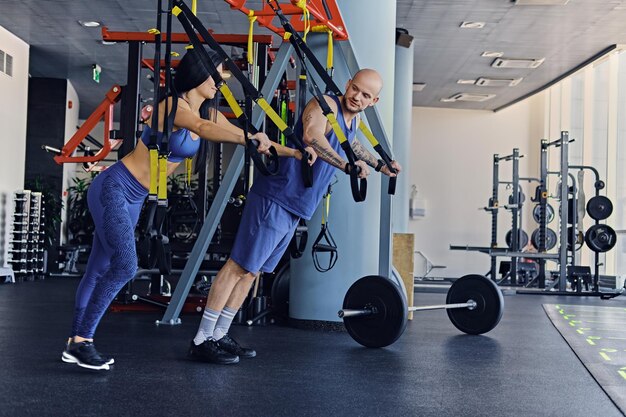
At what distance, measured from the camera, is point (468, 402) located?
2588mm

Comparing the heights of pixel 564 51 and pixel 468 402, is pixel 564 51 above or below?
above

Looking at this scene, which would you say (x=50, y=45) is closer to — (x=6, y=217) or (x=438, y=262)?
(x=6, y=217)

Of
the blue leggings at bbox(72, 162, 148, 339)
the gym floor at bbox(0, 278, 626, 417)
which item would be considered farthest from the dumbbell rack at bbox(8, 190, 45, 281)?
the blue leggings at bbox(72, 162, 148, 339)

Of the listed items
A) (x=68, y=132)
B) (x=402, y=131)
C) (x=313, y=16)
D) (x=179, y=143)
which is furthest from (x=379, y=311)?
(x=68, y=132)

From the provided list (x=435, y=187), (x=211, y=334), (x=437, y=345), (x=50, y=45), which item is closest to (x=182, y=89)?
(x=211, y=334)

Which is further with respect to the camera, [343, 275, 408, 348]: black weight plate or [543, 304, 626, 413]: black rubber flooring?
[343, 275, 408, 348]: black weight plate

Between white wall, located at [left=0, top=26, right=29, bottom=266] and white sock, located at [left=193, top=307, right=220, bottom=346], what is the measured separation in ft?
21.7

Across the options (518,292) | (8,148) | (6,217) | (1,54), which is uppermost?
(1,54)

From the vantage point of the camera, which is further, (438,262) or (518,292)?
(438,262)

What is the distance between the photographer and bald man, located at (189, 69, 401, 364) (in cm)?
316

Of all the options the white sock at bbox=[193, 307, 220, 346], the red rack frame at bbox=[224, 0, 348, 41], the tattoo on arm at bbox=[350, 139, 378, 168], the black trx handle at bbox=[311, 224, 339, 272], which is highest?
the red rack frame at bbox=[224, 0, 348, 41]

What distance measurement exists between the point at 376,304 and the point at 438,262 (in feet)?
33.5

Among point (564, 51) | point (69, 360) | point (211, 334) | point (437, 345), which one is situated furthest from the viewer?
point (564, 51)

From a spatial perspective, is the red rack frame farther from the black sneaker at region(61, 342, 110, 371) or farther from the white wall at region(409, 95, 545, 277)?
the white wall at region(409, 95, 545, 277)
